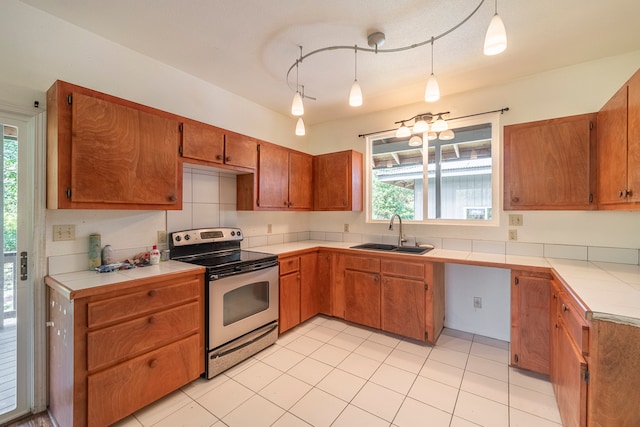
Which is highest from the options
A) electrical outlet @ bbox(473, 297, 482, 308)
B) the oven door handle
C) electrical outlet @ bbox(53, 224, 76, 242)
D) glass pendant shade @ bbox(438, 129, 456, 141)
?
glass pendant shade @ bbox(438, 129, 456, 141)

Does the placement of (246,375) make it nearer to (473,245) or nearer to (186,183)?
(186,183)

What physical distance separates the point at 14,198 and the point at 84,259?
0.54m

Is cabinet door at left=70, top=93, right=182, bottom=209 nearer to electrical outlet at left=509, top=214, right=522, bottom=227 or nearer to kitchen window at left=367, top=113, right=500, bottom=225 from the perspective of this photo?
kitchen window at left=367, top=113, right=500, bottom=225

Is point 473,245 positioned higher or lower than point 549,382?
higher

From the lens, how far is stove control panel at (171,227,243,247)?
231 centimetres

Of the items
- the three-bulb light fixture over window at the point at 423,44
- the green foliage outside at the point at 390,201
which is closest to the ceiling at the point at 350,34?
the three-bulb light fixture over window at the point at 423,44

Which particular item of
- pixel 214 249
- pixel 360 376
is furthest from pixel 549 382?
pixel 214 249

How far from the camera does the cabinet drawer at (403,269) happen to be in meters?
2.51

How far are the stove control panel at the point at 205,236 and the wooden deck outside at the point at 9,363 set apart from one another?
3.45ft

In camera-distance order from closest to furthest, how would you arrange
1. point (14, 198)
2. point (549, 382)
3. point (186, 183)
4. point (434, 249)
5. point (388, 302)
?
point (14, 198) → point (549, 382) → point (186, 183) → point (388, 302) → point (434, 249)

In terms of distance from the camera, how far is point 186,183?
247 cm

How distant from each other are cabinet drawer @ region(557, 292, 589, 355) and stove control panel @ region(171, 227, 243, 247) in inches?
104

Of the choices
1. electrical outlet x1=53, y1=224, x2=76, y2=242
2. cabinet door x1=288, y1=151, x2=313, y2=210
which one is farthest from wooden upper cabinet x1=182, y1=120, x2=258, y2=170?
electrical outlet x1=53, y1=224, x2=76, y2=242

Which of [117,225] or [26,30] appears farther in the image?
[117,225]
